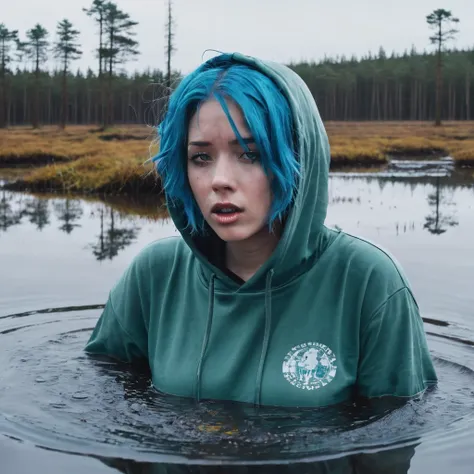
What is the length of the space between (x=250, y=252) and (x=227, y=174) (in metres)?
0.48

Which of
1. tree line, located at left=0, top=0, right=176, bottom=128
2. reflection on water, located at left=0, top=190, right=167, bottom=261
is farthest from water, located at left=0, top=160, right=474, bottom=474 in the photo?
tree line, located at left=0, top=0, right=176, bottom=128

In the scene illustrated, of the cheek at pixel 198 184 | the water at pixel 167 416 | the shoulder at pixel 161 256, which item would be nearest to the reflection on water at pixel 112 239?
the water at pixel 167 416

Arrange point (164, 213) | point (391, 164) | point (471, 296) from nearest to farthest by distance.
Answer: point (471, 296) → point (164, 213) → point (391, 164)

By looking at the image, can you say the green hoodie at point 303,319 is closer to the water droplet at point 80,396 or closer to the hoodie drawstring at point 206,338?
the hoodie drawstring at point 206,338

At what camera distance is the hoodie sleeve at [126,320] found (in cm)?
379

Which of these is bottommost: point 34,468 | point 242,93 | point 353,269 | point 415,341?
point 34,468

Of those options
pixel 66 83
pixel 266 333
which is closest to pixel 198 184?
pixel 266 333

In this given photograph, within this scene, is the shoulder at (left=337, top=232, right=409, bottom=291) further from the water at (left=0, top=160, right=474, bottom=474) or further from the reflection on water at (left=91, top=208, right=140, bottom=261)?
the reflection on water at (left=91, top=208, right=140, bottom=261)

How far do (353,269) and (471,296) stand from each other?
4.30 m

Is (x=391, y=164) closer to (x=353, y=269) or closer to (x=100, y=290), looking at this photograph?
(x=100, y=290)

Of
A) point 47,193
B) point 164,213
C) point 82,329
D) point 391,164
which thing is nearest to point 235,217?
point 82,329

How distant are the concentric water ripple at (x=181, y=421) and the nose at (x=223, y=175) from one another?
34.4 inches

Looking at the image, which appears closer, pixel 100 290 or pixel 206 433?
pixel 206 433

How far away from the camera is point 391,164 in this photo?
3216 cm
